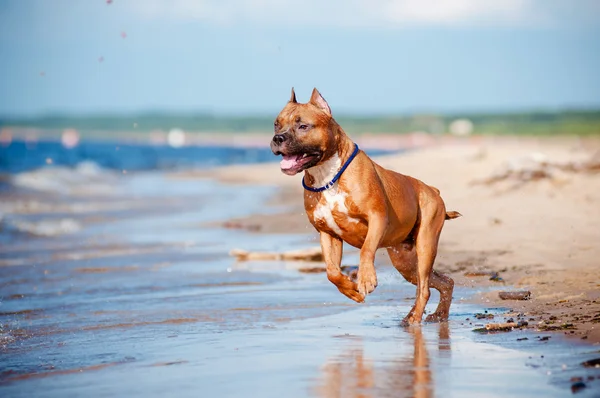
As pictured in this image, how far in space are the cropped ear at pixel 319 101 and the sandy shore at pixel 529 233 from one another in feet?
7.30

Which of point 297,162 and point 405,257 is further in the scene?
point 405,257

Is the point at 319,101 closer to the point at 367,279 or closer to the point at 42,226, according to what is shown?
the point at 367,279

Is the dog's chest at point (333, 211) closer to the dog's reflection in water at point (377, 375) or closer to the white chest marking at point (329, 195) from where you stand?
the white chest marking at point (329, 195)

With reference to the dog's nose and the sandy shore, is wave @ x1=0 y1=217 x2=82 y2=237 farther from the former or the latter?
the dog's nose

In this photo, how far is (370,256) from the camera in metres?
7.45

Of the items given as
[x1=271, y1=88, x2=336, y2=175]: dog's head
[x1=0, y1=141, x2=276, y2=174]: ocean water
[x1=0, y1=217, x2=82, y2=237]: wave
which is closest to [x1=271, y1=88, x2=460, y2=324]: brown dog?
[x1=271, y1=88, x2=336, y2=175]: dog's head

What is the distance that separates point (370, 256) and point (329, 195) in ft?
1.85

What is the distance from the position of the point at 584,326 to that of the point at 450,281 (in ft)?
5.17

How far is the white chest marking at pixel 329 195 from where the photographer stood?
7.59 metres

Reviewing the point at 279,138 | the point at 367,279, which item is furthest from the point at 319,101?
the point at 367,279

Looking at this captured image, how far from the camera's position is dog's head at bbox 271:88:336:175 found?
738 centimetres

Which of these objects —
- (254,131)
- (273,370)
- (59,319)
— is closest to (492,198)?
(59,319)

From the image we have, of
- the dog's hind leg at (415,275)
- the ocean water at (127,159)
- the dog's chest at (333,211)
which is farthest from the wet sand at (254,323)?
Answer: the ocean water at (127,159)

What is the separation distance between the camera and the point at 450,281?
8492 millimetres
